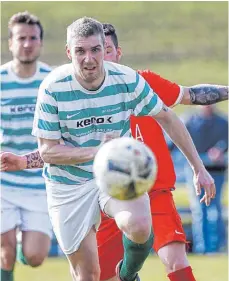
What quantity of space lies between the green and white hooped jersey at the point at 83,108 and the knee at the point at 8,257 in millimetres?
2020

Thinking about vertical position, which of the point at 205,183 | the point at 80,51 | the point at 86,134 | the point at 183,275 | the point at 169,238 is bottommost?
the point at 183,275

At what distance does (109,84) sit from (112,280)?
1712mm

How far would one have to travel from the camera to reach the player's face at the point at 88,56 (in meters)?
6.90

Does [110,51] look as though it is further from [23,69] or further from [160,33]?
[160,33]

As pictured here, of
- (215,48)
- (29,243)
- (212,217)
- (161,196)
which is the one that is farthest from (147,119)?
(215,48)

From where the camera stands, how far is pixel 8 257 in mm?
9039

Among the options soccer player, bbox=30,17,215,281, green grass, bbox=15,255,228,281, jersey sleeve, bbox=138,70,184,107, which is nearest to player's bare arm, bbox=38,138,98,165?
soccer player, bbox=30,17,215,281

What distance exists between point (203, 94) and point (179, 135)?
0.80 meters

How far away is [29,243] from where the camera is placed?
9.22m

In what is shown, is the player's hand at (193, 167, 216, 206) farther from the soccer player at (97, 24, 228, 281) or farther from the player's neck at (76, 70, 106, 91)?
the player's neck at (76, 70, 106, 91)

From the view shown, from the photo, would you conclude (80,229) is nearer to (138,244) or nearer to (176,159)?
(138,244)

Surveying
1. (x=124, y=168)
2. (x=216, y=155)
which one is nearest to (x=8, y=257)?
(x=124, y=168)

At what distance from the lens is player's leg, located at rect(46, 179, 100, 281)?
712cm

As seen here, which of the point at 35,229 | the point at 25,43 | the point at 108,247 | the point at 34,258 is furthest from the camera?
the point at 25,43
